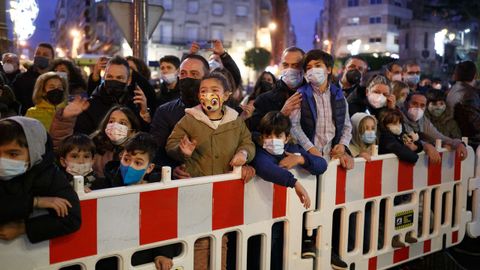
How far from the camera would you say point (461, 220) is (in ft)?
18.2

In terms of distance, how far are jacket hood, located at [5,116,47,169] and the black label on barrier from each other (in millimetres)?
3293

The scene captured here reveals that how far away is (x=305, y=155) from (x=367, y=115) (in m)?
1.36

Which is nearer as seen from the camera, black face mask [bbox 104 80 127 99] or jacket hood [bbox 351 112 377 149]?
black face mask [bbox 104 80 127 99]

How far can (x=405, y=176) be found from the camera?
479cm

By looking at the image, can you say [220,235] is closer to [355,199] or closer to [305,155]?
[305,155]

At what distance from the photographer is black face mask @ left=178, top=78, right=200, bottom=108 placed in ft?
14.5

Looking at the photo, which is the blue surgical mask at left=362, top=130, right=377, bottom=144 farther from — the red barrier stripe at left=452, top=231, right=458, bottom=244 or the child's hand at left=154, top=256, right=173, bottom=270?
the child's hand at left=154, top=256, right=173, bottom=270

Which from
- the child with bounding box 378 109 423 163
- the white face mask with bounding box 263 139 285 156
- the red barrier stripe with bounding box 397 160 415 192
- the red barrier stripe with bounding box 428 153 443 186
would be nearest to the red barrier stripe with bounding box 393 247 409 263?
the red barrier stripe with bounding box 397 160 415 192

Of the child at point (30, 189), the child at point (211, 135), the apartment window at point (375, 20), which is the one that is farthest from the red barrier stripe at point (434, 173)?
the apartment window at point (375, 20)

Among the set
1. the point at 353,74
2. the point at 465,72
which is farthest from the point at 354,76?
the point at 465,72

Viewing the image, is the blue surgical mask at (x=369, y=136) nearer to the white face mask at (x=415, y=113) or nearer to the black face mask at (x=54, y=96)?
the white face mask at (x=415, y=113)

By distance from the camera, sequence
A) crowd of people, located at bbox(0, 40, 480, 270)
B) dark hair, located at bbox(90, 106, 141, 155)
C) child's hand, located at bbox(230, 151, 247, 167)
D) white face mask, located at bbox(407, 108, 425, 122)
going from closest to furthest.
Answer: crowd of people, located at bbox(0, 40, 480, 270) → child's hand, located at bbox(230, 151, 247, 167) → dark hair, located at bbox(90, 106, 141, 155) → white face mask, located at bbox(407, 108, 425, 122)

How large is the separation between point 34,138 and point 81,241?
64cm

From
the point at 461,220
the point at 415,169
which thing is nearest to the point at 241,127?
the point at 415,169
